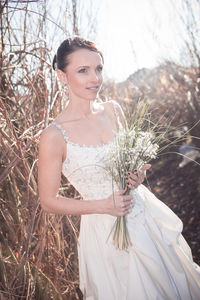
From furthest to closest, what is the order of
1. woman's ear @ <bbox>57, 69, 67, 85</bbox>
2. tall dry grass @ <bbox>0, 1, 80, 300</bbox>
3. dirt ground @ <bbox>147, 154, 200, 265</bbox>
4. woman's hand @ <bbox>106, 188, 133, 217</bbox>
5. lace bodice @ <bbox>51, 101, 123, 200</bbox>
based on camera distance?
1. dirt ground @ <bbox>147, 154, 200, 265</bbox>
2. tall dry grass @ <bbox>0, 1, 80, 300</bbox>
3. woman's ear @ <bbox>57, 69, 67, 85</bbox>
4. lace bodice @ <bbox>51, 101, 123, 200</bbox>
5. woman's hand @ <bbox>106, 188, 133, 217</bbox>

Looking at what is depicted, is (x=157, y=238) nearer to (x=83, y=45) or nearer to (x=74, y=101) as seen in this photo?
(x=74, y=101)

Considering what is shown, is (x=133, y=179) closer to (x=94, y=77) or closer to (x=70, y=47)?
(x=94, y=77)

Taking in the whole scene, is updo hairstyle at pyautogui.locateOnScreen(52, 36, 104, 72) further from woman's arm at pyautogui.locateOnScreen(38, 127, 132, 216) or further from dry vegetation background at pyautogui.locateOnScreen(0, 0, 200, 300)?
woman's arm at pyautogui.locateOnScreen(38, 127, 132, 216)

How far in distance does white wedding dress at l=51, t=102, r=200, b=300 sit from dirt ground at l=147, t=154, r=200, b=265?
5.17 ft

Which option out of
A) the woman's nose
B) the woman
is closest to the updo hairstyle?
the woman

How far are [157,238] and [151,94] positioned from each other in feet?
21.8

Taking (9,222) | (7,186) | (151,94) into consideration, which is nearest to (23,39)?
(7,186)

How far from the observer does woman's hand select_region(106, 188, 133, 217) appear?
1.64m

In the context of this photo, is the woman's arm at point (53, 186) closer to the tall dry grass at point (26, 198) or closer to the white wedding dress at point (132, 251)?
the white wedding dress at point (132, 251)

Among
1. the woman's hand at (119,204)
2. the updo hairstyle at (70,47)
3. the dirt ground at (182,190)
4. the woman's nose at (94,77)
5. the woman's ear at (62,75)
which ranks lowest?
the dirt ground at (182,190)

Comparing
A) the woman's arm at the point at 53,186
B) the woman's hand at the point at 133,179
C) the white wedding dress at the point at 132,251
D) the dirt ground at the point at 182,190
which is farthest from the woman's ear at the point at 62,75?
the dirt ground at the point at 182,190

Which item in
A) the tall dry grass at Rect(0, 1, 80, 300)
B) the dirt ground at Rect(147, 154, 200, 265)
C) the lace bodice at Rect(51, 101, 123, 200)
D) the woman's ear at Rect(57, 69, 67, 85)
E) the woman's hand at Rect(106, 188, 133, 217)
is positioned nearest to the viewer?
the woman's hand at Rect(106, 188, 133, 217)

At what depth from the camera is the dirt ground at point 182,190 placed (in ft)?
12.4

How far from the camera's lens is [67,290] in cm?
243
